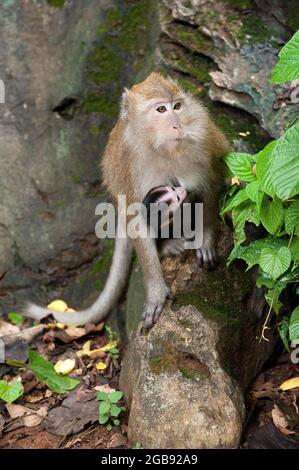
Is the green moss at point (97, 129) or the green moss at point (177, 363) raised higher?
the green moss at point (97, 129)

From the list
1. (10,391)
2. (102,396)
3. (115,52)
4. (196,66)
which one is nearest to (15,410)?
(10,391)

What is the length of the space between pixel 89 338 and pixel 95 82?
187cm

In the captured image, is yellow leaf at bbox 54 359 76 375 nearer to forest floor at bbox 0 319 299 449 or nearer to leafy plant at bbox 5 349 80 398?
forest floor at bbox 0 319 299 449

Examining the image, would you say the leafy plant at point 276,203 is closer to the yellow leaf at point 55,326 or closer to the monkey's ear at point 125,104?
the monkey's ear at point 125,104

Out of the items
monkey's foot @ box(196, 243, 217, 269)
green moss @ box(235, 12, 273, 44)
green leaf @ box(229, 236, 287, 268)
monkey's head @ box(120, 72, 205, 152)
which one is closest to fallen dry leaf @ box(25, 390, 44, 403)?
monkey's foot @ box(196, 243, 217, 269)

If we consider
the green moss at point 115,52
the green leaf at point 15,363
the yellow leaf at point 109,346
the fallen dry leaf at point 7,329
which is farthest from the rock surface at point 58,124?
the green leaf at point 15,363

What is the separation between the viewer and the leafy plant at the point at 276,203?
286 cm

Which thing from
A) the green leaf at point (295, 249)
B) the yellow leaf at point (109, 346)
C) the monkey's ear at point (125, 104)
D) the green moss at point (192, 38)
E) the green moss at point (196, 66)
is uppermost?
the green moss at point (192, 38)

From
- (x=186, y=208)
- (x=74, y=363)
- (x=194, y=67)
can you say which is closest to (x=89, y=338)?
(x=74, y=363)

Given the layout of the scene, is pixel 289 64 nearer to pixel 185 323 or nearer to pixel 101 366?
pixel 185 323

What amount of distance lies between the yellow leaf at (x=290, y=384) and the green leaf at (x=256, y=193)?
1.25 metres

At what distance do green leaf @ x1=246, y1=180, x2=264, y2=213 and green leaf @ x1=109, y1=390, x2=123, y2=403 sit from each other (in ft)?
4.76

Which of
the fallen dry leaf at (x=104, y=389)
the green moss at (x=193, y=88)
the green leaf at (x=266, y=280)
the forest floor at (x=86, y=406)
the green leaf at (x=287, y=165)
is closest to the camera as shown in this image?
the green leaf at (x=287, y=165)

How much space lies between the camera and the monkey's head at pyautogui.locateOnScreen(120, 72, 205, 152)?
12.1 feet
